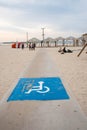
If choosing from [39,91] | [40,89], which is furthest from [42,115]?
[40,89]

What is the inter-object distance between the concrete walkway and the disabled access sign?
47 cm

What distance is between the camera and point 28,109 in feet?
19.6

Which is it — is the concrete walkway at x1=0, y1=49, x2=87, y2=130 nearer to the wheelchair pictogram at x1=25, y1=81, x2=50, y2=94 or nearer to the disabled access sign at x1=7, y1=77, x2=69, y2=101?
the disabled access sign at x1=7, y1=77, x2=69, y2=101

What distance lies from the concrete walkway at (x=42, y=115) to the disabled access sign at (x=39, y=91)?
0.47 metres

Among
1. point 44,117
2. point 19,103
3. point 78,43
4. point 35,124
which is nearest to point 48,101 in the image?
point 19,103

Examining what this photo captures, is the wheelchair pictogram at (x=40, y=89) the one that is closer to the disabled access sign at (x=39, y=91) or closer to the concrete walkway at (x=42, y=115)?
the disabled access sign at (x=39, y=91)

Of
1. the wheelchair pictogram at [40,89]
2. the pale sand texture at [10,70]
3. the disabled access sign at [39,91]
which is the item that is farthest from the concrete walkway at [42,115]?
the pale sand texture at [10,70]

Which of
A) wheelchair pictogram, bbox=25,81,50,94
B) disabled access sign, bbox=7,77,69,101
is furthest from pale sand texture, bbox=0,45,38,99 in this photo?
wheelchair pictogram, bbox=25,81,50,94

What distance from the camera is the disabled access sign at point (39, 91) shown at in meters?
7.18

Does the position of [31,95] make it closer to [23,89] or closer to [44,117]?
[23,89]

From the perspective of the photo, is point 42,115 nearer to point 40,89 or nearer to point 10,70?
point 40,89

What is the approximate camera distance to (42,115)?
5.46 metres

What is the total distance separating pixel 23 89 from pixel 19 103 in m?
1.92

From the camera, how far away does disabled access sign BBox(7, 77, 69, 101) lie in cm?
718
